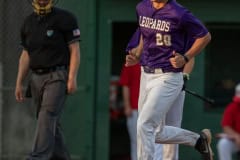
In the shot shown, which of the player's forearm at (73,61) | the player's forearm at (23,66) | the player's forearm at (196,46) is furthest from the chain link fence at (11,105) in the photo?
the player's forearm at (196,46)

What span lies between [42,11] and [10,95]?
2921 millimetres

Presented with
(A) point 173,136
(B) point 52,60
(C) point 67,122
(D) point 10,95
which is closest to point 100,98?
(C) point 67,122

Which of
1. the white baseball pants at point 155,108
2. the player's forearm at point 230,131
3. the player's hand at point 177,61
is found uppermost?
the player's hand at point 177,61

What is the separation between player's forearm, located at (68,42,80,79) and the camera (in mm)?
8086

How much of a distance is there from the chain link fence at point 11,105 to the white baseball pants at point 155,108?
150 inches

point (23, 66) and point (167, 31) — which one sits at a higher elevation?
point (167, 31)

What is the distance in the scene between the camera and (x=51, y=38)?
8172mm

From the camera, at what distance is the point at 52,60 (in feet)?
26.9

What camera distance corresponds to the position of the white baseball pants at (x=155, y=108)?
7.14 m

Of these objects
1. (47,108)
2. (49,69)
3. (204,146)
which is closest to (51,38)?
(49,69)

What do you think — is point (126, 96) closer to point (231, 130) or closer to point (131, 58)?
point (231, 130)

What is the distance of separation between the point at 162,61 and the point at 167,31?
0.29m

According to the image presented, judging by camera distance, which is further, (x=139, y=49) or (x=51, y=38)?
(x=51, y=38)

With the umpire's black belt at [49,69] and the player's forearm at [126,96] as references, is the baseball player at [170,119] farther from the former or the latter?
the player's forearm at [126,96]
